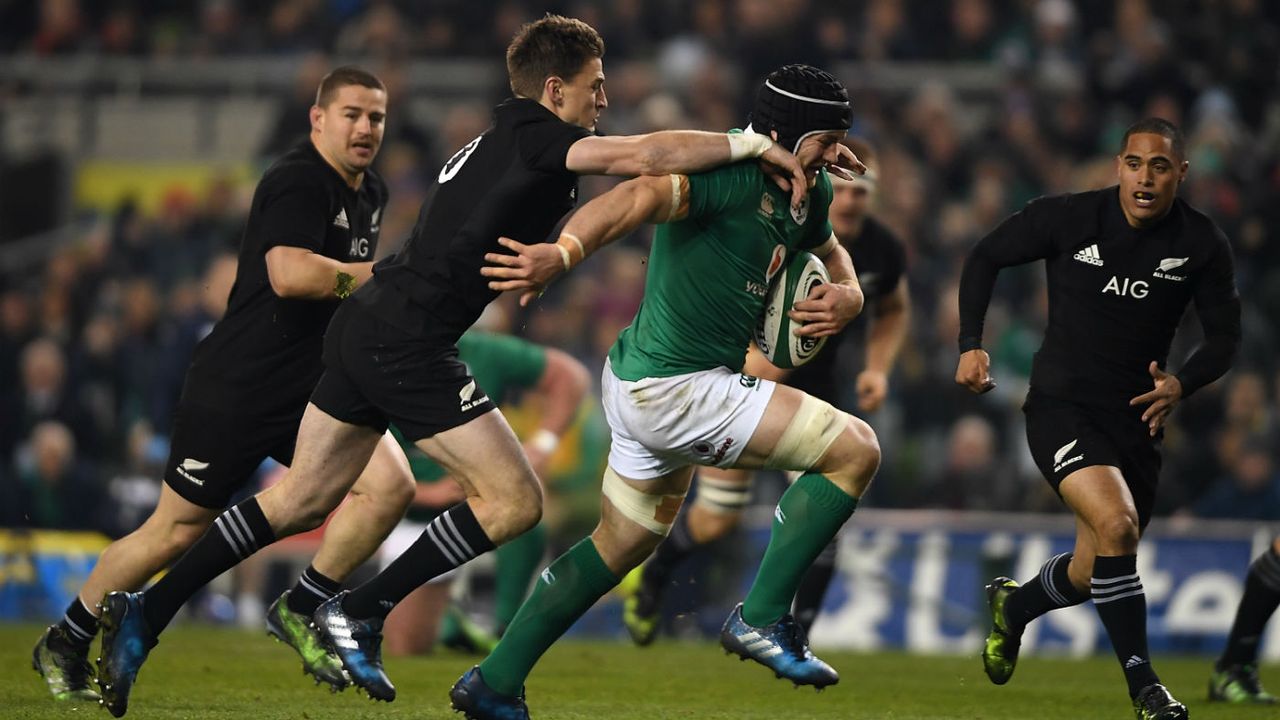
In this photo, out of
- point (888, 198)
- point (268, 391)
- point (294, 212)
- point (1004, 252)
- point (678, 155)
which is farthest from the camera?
point (888, 198)

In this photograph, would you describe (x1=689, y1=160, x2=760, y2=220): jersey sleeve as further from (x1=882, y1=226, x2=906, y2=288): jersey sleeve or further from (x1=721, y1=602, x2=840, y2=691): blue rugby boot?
(x1=882, y1=226, x2=906, y2=288): jersey sleeve

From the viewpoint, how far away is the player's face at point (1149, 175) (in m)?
7.70

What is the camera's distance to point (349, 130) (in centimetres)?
786

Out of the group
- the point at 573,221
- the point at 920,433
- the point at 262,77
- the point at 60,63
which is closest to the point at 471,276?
the point at 573,221

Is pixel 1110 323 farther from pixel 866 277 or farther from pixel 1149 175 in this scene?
pixel 866 277

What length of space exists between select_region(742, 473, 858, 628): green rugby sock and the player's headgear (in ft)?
4.05

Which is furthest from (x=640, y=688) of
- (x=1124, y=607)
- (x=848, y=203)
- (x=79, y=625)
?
(x=848, y=203)

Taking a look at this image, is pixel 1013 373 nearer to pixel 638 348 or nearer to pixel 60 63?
pixel 638 348

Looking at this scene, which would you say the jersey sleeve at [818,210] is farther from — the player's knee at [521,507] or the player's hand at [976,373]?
the player's knee at [521,507]

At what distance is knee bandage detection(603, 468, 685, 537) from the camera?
6762mm

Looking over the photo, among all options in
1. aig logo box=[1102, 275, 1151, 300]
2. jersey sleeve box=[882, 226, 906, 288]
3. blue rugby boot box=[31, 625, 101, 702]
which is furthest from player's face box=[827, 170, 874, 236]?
blue rugby boot box=[31, 625, 101, 702]

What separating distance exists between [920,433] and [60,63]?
10564mm

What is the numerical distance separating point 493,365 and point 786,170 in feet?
14.1

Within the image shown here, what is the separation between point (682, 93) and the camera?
Result: 693 inches
